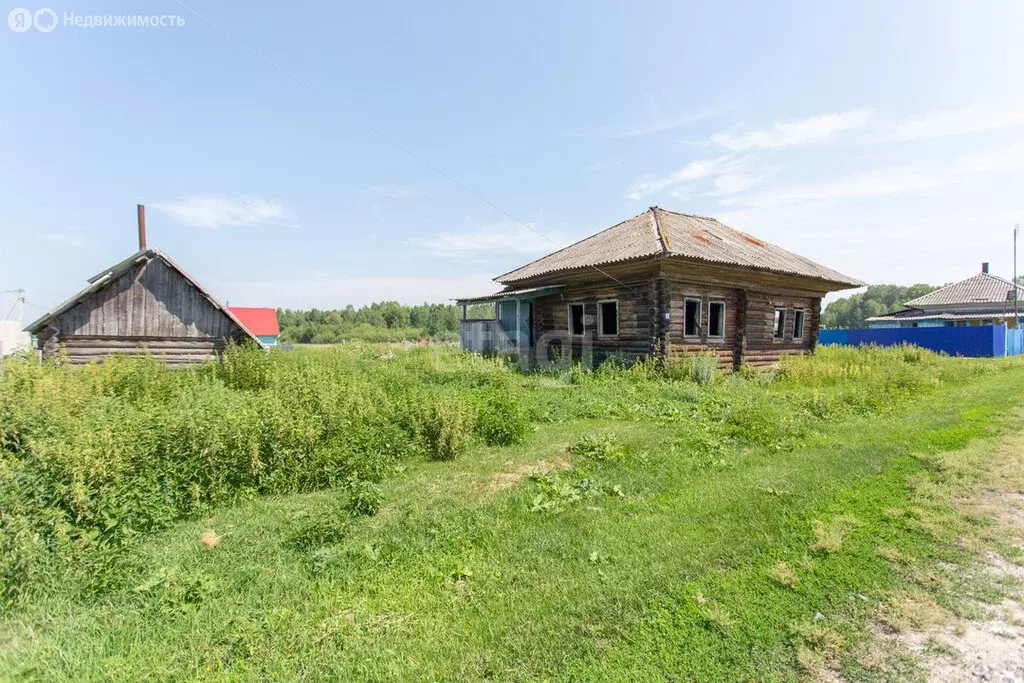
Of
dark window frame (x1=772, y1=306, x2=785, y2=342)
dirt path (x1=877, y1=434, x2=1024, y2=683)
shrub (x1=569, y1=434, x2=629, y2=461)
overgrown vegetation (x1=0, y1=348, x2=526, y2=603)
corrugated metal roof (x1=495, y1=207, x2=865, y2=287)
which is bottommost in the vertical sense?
dirt path (x1=877, y1=434, x2=1024, y2=683)

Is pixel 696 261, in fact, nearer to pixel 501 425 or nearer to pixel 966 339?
pixel 501 425

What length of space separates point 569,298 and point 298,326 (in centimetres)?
7695

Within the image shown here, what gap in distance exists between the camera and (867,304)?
250 ft

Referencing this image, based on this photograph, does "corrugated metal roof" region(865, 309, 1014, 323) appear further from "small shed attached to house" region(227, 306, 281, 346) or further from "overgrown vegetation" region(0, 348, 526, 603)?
"small shed attached to house" region(227, 306, 281, 346)

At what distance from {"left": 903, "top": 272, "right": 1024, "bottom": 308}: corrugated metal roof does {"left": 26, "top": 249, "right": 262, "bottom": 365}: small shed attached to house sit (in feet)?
159

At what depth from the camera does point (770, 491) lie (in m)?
4.87

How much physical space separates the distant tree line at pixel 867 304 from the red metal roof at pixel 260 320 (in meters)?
78.1

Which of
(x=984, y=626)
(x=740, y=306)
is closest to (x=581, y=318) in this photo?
(x=740, y=306)

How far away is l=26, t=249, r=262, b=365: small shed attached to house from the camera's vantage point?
1052 centimetres

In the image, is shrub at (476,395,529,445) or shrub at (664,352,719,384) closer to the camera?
shrub at (476,395,529,445)

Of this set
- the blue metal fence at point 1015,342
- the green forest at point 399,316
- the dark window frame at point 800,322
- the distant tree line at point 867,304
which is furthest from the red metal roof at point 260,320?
the distant tree line at point 867,304

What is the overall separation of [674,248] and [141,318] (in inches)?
522

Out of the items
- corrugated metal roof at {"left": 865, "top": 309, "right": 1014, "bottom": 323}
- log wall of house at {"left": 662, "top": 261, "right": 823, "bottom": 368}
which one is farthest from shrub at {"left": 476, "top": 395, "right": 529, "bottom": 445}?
corrugated metal roof at {"left": 865, "top": 309, "right": 1014, "bottom": 323}

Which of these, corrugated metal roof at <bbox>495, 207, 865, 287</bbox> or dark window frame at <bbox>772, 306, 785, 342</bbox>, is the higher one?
corrugated metal roof at <bbox>495, 207, 865, 287</bbox>
